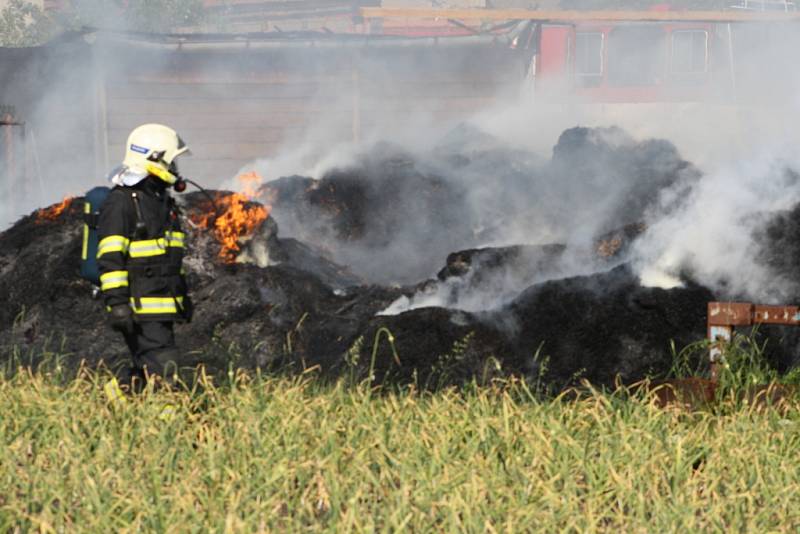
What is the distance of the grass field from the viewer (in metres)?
4.68

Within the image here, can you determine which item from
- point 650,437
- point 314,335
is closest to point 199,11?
point 314,335

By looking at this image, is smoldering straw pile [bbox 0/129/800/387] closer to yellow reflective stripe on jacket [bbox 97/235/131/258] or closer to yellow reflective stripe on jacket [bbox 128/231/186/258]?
yellow reflective stripe on jacket [bbox 128/231/186/258]

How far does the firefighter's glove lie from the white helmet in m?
0.70

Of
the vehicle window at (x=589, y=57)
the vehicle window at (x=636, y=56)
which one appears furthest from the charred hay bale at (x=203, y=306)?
the vehicle window at (x=636, y=56)

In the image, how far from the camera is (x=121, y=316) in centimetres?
644

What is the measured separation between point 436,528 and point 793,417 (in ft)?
8.21

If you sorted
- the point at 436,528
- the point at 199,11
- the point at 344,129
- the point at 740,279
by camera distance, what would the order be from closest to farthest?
1. the point at 436,528
2. the point at 740,279
3. the point at 344,129
4. the point at 199,11

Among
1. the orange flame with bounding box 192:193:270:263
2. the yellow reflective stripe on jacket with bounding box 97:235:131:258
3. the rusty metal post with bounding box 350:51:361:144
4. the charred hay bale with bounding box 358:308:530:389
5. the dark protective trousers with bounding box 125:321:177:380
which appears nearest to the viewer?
the yellow reflective stripe on jacket with bounding box 97:235:131:258

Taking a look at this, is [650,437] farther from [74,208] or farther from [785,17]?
[785,17]

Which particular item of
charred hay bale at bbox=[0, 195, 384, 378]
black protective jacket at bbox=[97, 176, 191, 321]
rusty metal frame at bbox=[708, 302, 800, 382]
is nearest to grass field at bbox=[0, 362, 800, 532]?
black protective jacket at bbox=[97, 176, 191, 321]

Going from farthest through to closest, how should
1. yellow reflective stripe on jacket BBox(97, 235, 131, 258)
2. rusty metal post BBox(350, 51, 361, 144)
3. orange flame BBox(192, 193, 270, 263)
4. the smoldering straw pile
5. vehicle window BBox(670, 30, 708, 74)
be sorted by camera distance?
vehicle window BBox(670, 30, 708, 74) → rusty metal post BBox(350, 51, 361, 144) → orange flame BBox(192, 193, 270, 263) → the smoldering straw pile → yellow reflective stripe on jacket BBox(97, 235, 131, 258)

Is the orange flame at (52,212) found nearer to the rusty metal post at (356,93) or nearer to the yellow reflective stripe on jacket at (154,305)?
the yellow reflective stripe on jacket at (154,305)

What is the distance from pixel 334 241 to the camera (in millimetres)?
15195

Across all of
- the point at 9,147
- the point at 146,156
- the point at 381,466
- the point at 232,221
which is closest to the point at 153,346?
the point at 146,156
